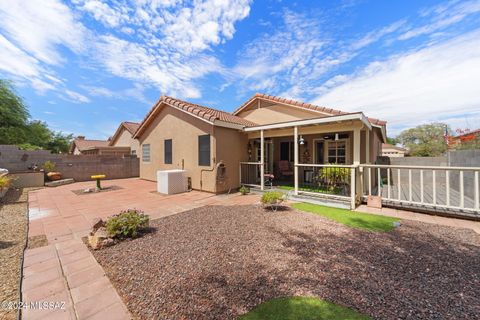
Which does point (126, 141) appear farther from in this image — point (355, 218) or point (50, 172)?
point (355, 218)

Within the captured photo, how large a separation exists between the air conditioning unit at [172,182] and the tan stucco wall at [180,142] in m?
0.46

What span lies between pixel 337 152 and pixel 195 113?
710 centimetres

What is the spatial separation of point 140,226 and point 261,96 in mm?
9047

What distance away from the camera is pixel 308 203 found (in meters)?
6.61

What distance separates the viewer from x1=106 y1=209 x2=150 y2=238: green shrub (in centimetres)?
382

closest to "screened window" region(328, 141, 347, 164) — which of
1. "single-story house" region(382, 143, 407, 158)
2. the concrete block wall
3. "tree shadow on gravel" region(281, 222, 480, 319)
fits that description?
"tree shadow on gravel" region(281, 222, 480, 319)

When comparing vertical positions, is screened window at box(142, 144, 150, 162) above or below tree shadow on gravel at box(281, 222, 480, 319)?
above

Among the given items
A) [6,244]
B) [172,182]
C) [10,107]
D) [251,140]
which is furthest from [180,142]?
[10,107]

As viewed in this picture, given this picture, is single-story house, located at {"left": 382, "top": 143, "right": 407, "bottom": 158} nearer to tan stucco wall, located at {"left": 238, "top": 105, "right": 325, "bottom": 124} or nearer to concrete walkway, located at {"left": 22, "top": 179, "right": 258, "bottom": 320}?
tan stucco wall, located at {"left": 238, "top": 105, "right": 325, "bottom": 124}

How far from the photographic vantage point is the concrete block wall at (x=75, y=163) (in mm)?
10680

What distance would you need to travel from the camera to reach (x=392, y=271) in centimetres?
276

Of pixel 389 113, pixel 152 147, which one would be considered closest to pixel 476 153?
pixel 389 113

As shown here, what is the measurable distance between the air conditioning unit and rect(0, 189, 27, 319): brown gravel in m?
4.10

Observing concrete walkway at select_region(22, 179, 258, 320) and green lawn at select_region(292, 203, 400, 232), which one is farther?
green lawn at select_region(292, 203, 400, 232)
